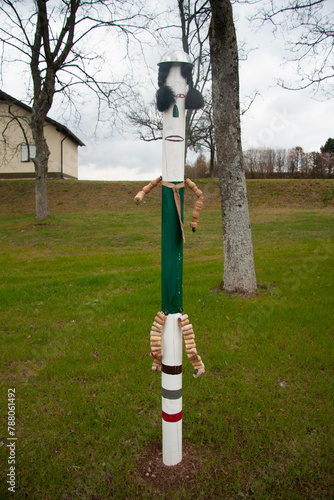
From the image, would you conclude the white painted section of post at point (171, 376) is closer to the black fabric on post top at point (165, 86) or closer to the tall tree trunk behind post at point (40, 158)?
the black fabric on post top at point (165, 86)

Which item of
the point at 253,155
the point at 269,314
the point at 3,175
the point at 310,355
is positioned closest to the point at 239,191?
the point at 269,314

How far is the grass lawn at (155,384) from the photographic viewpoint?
246cm

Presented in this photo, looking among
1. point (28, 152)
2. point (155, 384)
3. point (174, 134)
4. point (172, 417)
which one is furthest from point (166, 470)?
point (28, 152)

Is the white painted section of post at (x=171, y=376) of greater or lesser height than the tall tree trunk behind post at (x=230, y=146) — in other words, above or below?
below

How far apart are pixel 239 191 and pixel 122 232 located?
363 inches

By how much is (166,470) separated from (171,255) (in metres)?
1.60

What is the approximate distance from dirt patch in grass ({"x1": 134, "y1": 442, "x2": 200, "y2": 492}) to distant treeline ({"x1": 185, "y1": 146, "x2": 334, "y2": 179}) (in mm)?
32368

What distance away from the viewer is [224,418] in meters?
3.02

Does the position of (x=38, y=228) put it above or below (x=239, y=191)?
below

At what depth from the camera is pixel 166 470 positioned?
2518mm

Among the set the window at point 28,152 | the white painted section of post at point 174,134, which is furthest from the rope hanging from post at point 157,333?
the window at point 28,152

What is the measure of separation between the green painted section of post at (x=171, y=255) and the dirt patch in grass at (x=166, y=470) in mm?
1230

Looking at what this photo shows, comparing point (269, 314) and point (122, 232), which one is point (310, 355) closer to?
point (269, 314)

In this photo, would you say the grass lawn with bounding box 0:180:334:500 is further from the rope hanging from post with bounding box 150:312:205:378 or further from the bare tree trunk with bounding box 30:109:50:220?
the bare tree trunk with bounding box 30:109:50:220
